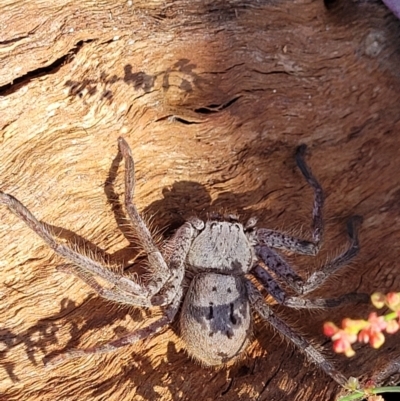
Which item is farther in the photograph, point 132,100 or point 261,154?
point 261,154

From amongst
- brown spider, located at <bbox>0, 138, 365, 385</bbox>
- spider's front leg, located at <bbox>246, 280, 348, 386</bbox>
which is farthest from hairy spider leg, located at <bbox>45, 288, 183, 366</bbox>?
spider's front leg, located at <bbox>246, 280, 348, 386</bbox>

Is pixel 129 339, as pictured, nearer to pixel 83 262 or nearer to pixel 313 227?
pixel 83 262

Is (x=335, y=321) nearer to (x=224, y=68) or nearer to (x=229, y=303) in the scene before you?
(x=229, y=303)

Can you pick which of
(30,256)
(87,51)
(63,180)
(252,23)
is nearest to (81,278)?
(30,256)

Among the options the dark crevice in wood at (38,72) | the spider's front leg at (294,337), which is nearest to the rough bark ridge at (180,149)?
the dark crevice in wood at (38,72)

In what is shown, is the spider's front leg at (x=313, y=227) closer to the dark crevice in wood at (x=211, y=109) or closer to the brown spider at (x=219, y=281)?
the brown spider at (x=219, y=281)

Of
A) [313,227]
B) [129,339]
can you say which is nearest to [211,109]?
[313,227]

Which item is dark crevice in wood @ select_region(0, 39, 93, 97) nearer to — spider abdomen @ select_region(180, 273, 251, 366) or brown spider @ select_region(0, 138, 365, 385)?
brown spider @ select_region(0, 138, 365, 385)
